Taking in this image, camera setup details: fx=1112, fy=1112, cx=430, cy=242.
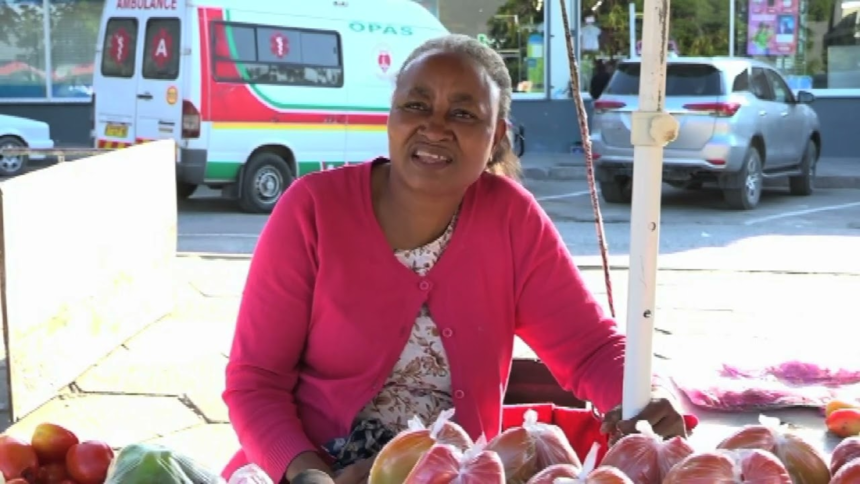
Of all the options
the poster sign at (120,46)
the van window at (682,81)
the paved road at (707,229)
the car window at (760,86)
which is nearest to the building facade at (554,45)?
the paved road at (707,229)

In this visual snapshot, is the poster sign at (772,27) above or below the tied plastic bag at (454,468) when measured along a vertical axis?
above

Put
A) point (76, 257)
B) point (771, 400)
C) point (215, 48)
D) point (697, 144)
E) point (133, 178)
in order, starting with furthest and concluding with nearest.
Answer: point (697, 144)
point (215, 48)
point (133, 178)
point (76, 257)
point (771, 400)

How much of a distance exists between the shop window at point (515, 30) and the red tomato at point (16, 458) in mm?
18363

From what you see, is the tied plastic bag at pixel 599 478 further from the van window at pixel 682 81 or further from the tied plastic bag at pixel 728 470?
the van window at pixel 682 81

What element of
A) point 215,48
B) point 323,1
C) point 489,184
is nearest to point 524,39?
point 323,1

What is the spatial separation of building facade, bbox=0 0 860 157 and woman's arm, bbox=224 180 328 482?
17.3 meters

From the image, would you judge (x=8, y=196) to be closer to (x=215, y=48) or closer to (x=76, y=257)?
(x=76, y=257)

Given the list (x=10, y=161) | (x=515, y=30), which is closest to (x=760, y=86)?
(x=515, y=30)

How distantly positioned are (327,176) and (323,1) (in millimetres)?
10773

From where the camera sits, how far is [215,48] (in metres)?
12.0

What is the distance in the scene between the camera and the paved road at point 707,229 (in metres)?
9.73

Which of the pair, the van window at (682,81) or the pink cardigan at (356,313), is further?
the van window at (682,81)

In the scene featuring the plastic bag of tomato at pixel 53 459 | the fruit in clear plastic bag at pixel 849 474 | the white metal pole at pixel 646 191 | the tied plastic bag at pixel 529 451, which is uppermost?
the white metal pole at pixel 646 191

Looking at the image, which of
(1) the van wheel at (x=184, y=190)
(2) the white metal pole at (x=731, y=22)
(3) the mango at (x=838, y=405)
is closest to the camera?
(3) the mango at (x=838, y=405)
